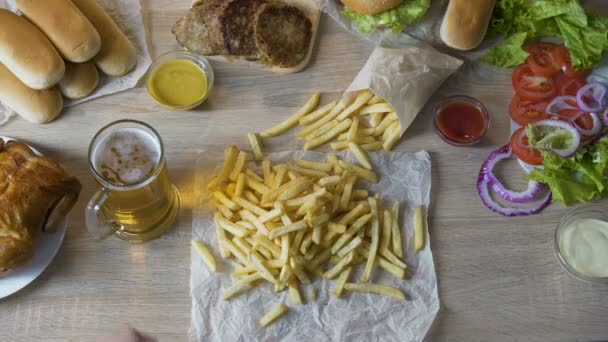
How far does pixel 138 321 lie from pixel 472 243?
140 centimetres

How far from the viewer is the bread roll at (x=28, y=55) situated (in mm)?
2686

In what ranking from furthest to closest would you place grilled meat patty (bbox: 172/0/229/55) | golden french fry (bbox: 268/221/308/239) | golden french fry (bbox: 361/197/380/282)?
grilled meat patty (bbox: 172/0/229/55), golden french fry (bbox: 361/197/380/282), golden french fry (bbox: 268/221/308/239)

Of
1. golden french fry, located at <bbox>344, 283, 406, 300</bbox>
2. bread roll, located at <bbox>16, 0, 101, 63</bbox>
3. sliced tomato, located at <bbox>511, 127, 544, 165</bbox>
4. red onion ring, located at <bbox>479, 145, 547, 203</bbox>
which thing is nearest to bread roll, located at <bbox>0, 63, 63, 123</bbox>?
bread roll, located at <bbox>16, 0, 101, 63</bbox>

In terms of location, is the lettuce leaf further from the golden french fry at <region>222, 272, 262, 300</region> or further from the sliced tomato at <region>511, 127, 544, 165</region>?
the golden french fry at <region>222, 272, 262, 300</region>

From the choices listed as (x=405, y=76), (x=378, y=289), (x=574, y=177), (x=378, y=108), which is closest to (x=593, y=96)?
(x=574, y=177)

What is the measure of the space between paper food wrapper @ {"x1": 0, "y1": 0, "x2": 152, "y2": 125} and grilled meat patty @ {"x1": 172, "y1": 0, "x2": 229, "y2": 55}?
181 millimetres

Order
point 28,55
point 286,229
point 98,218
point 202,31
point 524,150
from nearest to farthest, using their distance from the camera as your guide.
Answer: point 98,218 → point 286,229 → point 28,55 → point 524,150 → point 202,31

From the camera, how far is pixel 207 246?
2682mm

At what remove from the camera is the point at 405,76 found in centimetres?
285

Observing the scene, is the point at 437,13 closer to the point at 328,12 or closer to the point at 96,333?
the point at 328,12

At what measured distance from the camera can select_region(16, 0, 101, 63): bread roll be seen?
2732 millimetres

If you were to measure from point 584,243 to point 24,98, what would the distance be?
94.2 inches

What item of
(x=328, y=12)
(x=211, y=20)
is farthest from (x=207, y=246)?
(x=328, y=12)

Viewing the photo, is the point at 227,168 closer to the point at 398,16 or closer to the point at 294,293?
the point at 294,293
